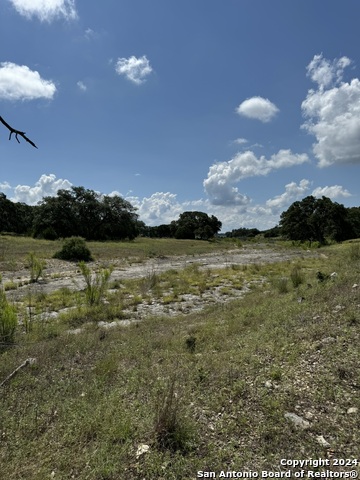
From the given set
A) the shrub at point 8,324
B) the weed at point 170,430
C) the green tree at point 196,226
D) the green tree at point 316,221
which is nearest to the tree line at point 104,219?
the green tree at point 316,221

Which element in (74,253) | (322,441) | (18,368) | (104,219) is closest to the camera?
(322,441)

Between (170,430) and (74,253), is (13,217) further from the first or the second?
(170,430)

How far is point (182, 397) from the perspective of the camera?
13.2 ft

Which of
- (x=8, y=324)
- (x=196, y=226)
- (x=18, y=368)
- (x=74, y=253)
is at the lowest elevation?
(x=18, y=368)

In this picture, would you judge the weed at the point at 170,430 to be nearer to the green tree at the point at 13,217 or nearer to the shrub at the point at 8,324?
the shrub at the point at 8,324

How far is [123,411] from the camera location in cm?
369

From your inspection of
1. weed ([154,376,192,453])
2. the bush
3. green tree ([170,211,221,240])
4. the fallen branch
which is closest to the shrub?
the fallen branch

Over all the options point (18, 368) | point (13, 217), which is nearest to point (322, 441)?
point (18, 368)

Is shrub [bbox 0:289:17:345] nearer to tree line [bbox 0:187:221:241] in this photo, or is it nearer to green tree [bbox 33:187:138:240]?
tree line [bbox 0:187:221:241]

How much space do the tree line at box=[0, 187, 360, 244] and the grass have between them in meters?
46.9

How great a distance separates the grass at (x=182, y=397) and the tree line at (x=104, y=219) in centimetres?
4693

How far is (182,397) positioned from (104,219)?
6171 centimetres

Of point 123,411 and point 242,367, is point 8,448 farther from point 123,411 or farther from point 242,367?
point 242,367

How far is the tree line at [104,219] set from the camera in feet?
181
